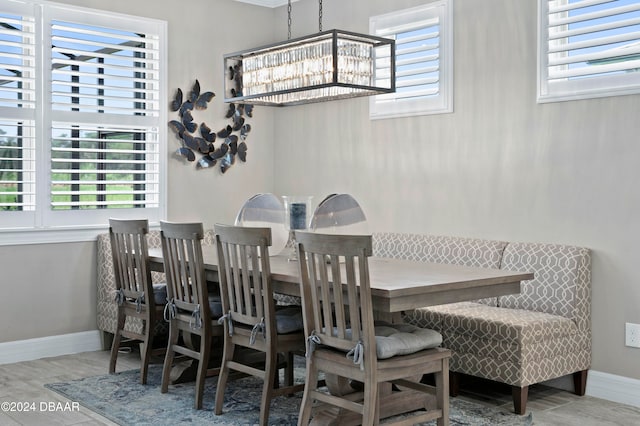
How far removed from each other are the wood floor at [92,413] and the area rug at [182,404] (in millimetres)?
93

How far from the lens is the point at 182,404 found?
155 inches

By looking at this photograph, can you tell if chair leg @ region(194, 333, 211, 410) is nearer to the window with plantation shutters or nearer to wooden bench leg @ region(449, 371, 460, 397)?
wooden bench leg @ region(449, 371, 460, 397)

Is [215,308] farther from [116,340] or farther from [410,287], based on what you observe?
[410,287]

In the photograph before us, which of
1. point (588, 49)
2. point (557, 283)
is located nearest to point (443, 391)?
point (557, 283)

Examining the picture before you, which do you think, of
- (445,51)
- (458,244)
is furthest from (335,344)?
(445,51)

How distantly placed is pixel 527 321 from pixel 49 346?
3204mm

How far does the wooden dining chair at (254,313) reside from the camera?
351 cm

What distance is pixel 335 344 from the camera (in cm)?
313

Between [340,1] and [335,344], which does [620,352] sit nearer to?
[335,344]

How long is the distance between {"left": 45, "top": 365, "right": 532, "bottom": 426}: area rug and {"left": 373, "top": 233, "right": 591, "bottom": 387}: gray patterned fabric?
23cm

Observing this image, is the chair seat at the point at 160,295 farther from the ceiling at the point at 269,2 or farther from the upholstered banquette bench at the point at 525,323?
the ceiling at the point at 269,2

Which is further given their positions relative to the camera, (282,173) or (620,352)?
(282,173)

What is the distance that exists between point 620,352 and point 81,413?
2.88 metres

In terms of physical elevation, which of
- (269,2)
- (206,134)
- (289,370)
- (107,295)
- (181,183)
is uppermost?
(269,2)
